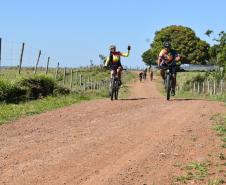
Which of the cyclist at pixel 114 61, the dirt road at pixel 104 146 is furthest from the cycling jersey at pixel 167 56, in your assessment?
the dirt road at pixel 104 146

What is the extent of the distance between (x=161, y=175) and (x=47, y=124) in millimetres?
5329

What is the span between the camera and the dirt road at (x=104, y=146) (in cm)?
761

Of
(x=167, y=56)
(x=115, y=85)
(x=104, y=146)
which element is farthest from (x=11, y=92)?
(x=104, y=146)

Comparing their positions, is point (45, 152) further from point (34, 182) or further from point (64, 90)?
point (64, 90)

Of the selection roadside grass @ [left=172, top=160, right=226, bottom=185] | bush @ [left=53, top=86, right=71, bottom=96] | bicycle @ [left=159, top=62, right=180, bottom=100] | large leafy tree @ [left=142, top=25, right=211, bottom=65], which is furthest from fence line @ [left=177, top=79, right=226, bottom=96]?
large leafy tree @ [left=142, top=25, right=211, bottom=65]

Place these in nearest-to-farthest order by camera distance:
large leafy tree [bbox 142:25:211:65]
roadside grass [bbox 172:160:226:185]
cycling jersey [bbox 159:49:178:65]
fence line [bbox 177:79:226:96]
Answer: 1. roadside grass [bbox 172:160:226:185]
2. cycling jersey [bbox 159:49:178:65]
3. fence line [bbox 177:79:226:96]
4. large leafy tree [bbox 142:25:211:65]

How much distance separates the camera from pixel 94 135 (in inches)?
416

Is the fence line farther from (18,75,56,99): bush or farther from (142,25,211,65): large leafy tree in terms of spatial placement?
(142,25,211,65): large leafy tree

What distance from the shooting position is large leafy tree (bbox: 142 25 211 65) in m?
96.8

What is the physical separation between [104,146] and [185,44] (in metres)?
90.4

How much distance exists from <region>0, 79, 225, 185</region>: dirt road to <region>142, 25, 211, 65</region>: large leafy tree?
82.5 m

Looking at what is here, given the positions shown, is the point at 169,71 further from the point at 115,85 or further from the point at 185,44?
the point at 185,44

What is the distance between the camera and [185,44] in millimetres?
98625

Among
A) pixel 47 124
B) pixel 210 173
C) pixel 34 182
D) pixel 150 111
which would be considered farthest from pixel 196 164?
pixel 150 111
